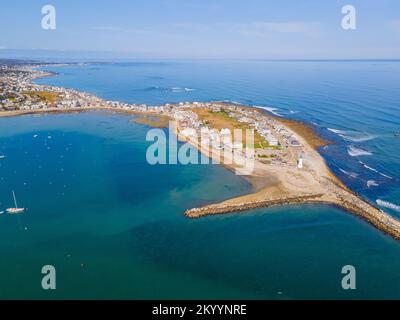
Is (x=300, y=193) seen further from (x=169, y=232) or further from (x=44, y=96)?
(x=44, y=96)

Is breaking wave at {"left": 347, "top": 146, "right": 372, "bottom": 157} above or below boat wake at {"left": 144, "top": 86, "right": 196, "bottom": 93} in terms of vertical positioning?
below

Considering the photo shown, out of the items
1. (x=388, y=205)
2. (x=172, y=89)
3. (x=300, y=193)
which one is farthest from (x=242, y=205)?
(x=172, y=89)

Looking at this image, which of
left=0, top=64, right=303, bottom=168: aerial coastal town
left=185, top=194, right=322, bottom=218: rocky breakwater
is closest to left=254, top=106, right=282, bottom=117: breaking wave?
left=0, top=64, right=303, bottom=168: aerial coastal town

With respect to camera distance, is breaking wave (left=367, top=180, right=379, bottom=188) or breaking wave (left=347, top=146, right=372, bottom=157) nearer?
breaking wave (left=367, top=180, right=379, bottom=188)

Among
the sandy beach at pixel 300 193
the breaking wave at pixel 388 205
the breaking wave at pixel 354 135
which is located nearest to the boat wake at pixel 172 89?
the breaking wave at pixel 354 135

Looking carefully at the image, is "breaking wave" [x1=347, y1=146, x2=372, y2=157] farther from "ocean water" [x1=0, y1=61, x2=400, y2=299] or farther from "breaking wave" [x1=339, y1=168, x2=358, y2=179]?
"breaking wave" [x1=339, y1=168, x2=358, y2=179]
